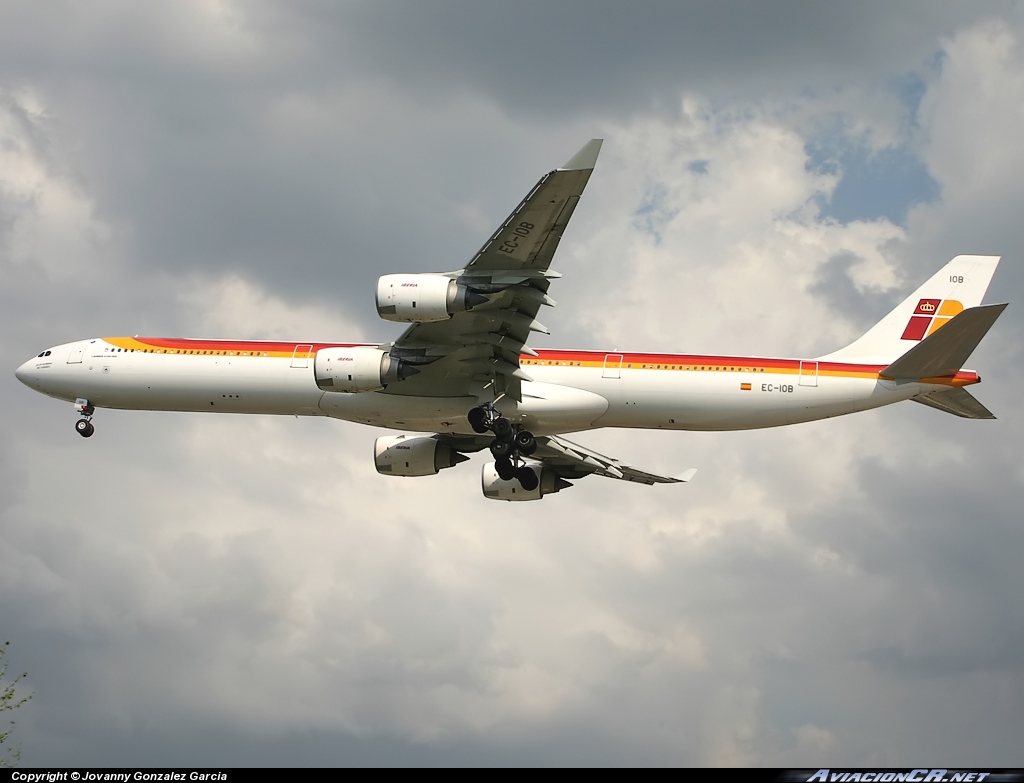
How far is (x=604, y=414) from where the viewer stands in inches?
1768

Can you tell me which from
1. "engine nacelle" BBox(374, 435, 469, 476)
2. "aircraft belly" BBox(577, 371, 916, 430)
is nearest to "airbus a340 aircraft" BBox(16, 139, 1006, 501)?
"aircraft belly" BBox(577, 371, 916, 430)

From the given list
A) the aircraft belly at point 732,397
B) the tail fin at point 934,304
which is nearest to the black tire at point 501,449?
the aircraft belly at point 732,397

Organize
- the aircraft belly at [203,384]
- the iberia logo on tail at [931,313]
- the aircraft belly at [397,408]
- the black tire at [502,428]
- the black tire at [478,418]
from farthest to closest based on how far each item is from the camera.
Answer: the iberia logo on tail at [931,313] → the aircraft belly at [203,384] → the aircraft belly at [397,408] → the black tire at [502,428] → the black tire at [478,418]

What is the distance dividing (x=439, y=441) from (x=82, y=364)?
1419 cm

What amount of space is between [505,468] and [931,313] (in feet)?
56.0

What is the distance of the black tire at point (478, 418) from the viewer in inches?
1746

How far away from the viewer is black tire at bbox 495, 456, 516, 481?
46.7 meters

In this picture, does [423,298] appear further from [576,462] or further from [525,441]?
[576,462]

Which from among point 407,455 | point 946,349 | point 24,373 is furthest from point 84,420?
point 946,349

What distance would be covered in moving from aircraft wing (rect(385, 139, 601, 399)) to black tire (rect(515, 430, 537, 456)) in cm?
187

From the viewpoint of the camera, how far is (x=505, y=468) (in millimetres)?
47125

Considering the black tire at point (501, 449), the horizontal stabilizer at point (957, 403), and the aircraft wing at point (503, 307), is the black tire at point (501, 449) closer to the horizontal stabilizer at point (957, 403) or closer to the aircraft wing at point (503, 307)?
the aircraft wing at point (503, 307)

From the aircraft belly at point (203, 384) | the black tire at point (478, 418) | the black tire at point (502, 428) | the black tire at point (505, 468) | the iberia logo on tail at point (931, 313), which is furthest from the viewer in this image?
the iberia logo on tail at point (931, 313)
